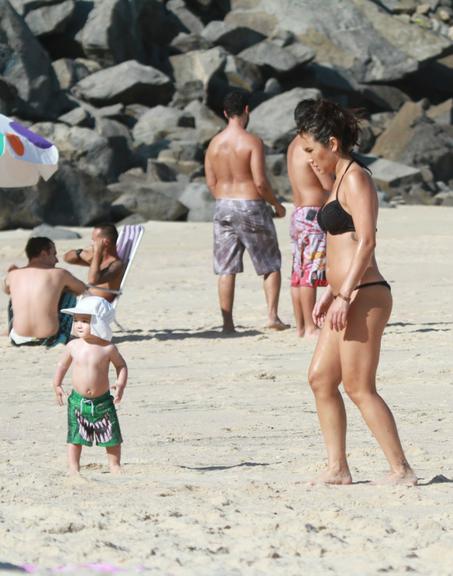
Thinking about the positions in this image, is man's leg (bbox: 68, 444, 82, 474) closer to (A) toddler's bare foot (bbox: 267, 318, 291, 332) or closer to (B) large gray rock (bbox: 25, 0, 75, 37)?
(A) toddler's bare foot (bbox: 267, 318, 291, 332)

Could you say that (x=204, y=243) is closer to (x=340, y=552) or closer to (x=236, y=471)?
(x=236, y=471)

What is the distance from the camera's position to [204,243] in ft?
53.6

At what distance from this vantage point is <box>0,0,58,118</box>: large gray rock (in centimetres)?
2817

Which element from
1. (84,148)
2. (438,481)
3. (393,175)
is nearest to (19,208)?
(84,148)

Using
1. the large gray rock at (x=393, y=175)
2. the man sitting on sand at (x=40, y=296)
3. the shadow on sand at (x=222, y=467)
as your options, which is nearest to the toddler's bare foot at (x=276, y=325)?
the man sitting on sand at (x=40, y=296)

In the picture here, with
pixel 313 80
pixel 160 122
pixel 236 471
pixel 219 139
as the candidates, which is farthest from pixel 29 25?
pixel 236 471

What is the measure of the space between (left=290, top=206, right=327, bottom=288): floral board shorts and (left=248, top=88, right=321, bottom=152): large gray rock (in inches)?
746

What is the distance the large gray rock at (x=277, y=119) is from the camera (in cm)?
2797

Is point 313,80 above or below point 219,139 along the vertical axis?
below

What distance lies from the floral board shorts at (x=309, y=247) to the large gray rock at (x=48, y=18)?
23.3 m

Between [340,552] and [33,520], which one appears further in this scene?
[33,520]

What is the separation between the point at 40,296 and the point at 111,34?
23435 millimetres

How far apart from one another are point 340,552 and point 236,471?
1281mm

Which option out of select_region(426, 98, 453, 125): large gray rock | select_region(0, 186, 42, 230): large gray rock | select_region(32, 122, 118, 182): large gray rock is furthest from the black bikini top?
select_region(426, 98, 453, 125): large gray rock
